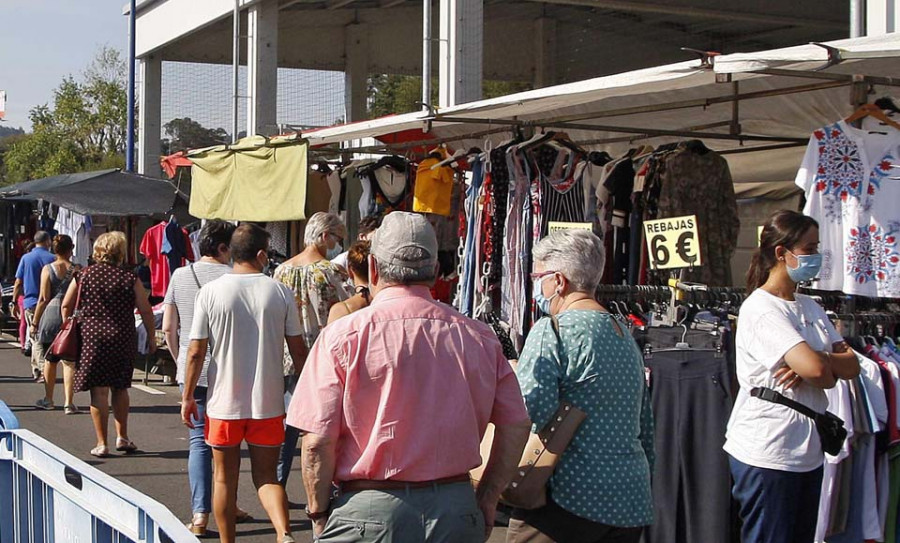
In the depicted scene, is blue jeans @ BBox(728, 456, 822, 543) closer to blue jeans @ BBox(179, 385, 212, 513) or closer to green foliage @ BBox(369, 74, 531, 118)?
blue jeans @ BBox(179, 385, 212, 513)

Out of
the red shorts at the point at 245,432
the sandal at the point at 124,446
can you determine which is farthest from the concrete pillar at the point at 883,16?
the sandal at the point at 124,446

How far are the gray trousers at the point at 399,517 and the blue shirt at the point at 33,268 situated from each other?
34.3 ft

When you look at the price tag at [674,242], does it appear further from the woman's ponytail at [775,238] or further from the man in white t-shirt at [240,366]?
the man in white t-shirt at [240,366]

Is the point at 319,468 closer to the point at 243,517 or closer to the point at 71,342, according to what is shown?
the point at 243,517

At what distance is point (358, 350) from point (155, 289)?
11178 mm

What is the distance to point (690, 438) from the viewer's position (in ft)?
17.7

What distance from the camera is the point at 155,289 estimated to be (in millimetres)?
13867

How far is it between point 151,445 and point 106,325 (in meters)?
1.31

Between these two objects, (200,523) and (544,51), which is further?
(544,51)

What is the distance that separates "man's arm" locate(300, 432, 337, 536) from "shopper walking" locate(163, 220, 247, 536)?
120 inches

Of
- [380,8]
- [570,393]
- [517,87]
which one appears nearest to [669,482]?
[570,393]

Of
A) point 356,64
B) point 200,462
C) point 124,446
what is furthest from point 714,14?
point 200,462

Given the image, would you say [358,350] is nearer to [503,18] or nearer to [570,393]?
[570,393]

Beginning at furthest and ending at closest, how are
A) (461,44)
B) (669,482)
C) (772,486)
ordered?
(461,44)
(669,482)
(772,486)
